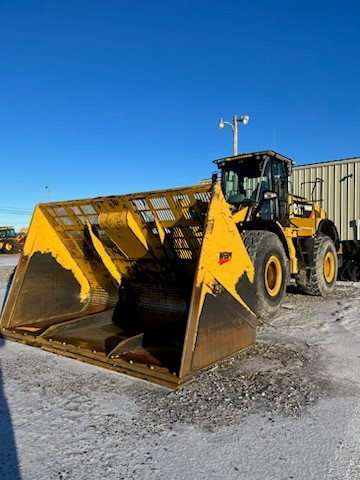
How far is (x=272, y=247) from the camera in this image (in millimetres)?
5500

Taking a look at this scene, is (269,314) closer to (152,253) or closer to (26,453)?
(152,253)

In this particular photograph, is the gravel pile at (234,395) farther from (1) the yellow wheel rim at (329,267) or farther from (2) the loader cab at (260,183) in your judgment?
(1) the yellow wheel rim at (329,267)

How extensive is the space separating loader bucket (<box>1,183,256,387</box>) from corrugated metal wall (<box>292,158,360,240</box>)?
8138 mm

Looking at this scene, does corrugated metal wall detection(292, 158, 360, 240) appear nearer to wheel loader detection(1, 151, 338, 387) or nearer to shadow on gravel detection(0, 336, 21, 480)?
wheel loader detection(1, 151, 338, 387)

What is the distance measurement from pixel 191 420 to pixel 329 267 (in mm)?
6419

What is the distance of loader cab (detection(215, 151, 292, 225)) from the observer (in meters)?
6.46

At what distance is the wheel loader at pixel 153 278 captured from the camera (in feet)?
11.7

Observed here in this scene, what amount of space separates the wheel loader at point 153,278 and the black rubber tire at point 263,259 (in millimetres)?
18

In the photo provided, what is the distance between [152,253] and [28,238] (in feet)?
5.49

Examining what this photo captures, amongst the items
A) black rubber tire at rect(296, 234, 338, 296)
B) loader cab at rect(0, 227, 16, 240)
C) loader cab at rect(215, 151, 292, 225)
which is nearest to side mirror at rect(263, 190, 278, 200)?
loader cab at rect(215, 151, 292, 225)

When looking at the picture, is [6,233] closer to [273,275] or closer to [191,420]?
[273,275]

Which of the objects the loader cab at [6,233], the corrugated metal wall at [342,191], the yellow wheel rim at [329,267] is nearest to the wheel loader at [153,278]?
the yellow wheel rim at [329,267]

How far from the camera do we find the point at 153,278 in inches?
191

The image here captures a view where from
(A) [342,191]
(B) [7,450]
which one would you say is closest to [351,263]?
(A) [342,191]
